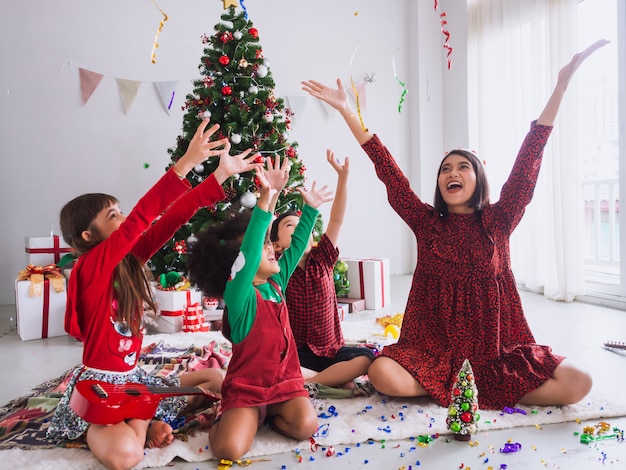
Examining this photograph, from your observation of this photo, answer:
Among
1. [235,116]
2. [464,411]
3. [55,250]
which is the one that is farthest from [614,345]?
[55,250]

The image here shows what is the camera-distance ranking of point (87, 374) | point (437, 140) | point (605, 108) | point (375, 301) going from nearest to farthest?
point (87, 374)
point (375, 301)
point (605, 108)
point (437, 140)

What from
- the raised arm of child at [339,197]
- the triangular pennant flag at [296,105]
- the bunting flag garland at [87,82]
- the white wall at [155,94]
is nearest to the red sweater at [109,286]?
the raised arm of child at [339,197]

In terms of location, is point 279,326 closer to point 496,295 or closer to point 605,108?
point 496,295

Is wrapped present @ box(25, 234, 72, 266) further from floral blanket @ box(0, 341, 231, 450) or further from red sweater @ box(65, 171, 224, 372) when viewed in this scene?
red sweater @ box(65, 171, 224, 372)

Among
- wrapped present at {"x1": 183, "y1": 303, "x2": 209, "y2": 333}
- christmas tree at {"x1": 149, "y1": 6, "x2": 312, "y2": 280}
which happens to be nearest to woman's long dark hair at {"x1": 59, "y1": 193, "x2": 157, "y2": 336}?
wrapped present at {"x1": 183, "y1": 303, "x2": 209, "y2": 333}

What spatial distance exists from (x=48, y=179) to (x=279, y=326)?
302 centimetres

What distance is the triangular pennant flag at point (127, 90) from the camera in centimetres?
399

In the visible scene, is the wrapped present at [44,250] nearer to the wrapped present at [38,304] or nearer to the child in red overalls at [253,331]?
the wrapped present at [38,304]

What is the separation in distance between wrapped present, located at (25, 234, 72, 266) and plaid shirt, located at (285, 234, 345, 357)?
1.91 metres

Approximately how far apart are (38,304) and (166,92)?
76.1 inches

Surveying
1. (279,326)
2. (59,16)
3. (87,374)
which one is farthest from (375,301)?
(59,16)

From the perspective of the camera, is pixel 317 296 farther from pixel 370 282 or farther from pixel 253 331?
pixel 370 282

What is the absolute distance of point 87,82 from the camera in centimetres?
391

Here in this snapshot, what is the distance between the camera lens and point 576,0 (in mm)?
3451
